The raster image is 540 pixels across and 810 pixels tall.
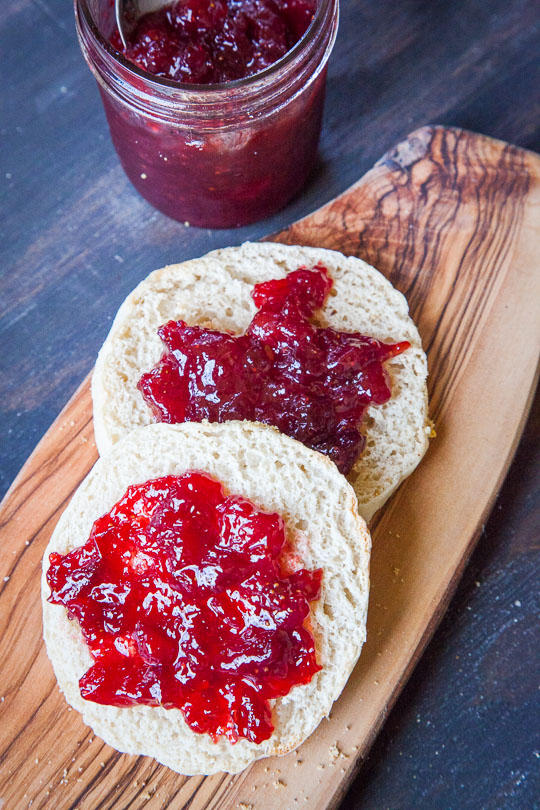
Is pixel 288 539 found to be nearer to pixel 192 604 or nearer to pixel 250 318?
pixel 192 604

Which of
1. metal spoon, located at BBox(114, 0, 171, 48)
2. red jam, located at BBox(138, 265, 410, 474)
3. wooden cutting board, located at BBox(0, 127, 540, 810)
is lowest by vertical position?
wooden cutting board, located at BBox(0, 127, 540, 810)

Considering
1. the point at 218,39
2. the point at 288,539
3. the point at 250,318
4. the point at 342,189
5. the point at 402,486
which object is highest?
the point at 218,39

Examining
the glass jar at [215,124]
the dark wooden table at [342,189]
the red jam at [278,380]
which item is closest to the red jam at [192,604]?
the red jam at [278,380]

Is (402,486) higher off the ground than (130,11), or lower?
lower

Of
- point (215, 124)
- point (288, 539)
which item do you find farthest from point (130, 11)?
point (288, 539)

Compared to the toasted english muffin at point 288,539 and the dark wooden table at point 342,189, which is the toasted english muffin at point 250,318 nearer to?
the toasted english muffin at point 288,539

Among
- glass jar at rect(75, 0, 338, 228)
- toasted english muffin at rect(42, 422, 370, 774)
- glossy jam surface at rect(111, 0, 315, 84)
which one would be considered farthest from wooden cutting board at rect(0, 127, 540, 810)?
glossy jam surface at rect(111, 0, 315, 84)

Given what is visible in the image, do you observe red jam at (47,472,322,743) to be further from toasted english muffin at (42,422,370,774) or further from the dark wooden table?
the dark wooden table
